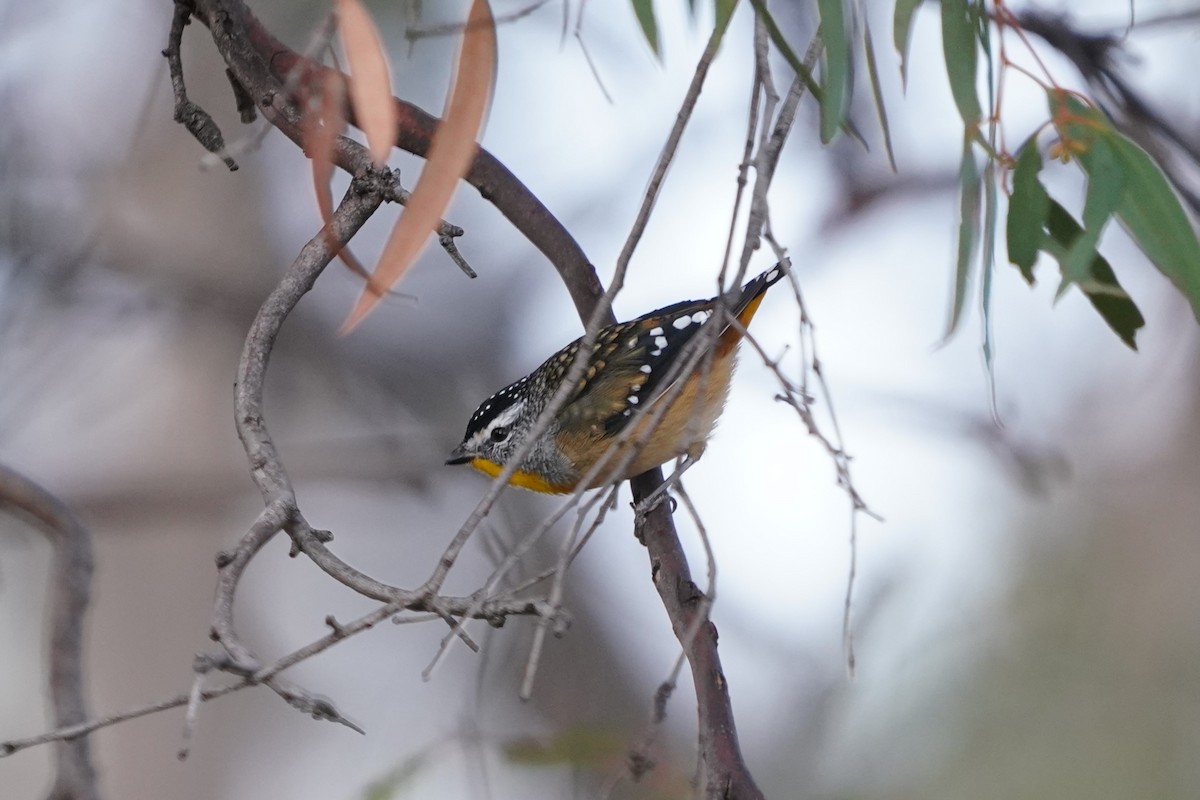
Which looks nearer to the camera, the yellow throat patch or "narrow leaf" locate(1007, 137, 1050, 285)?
"narrow leaf" locate(1007, 137, 1050, 285)

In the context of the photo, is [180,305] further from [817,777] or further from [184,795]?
[817,777]

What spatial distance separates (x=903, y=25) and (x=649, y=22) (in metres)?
0.37

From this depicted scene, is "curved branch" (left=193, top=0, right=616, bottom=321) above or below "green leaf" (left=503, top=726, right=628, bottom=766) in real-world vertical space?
above

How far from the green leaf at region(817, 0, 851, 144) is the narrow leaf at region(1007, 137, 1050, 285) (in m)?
0.42

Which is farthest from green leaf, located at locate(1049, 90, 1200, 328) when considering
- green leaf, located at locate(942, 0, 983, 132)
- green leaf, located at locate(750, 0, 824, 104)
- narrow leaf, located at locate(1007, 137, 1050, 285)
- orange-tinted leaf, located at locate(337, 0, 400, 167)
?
orange-tinted leaf, located at locate(337, 0, 400, 167)

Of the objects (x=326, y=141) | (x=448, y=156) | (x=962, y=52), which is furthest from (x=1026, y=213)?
(x=326, y=141)

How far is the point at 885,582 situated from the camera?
3512 mm

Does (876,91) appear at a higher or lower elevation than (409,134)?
lower

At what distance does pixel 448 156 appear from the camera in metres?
1.23

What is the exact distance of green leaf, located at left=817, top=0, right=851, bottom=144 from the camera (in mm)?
1428

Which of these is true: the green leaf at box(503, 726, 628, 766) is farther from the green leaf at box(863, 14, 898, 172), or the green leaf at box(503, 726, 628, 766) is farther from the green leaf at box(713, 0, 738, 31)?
the green leaf at box(713, 0, 738, 31)

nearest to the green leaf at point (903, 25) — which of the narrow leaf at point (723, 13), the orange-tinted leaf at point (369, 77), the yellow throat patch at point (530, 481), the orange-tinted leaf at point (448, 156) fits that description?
the narrow leaf at point (723, 13)

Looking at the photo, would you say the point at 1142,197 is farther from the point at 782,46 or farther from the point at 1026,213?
the point at 782,46

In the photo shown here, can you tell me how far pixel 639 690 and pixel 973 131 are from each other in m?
3.85
